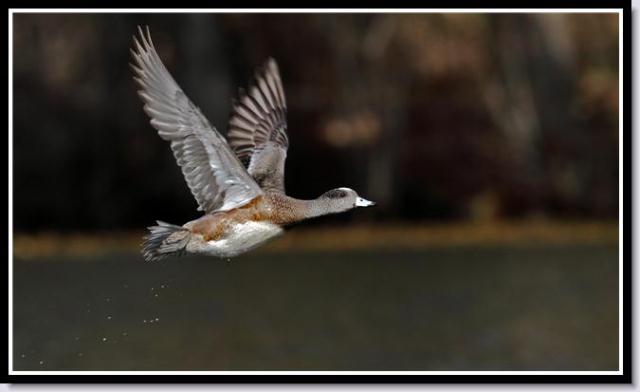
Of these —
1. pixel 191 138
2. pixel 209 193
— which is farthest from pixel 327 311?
pixel 191 138

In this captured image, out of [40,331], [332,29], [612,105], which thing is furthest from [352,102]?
Result: [40,331]

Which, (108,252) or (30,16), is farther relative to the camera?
(30,16)

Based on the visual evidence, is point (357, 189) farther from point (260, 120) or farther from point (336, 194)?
point (336, 194)

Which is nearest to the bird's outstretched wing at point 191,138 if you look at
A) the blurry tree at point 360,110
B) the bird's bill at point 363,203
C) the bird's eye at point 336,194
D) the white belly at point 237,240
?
the white belly at point 237,240

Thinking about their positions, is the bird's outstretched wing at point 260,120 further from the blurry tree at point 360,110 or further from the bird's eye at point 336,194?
the blurry tree at point 360,110

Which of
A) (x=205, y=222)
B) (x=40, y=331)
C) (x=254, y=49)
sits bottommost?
(x=40, y=331)

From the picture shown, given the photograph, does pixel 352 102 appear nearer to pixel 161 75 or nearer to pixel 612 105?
pixel 612 105
